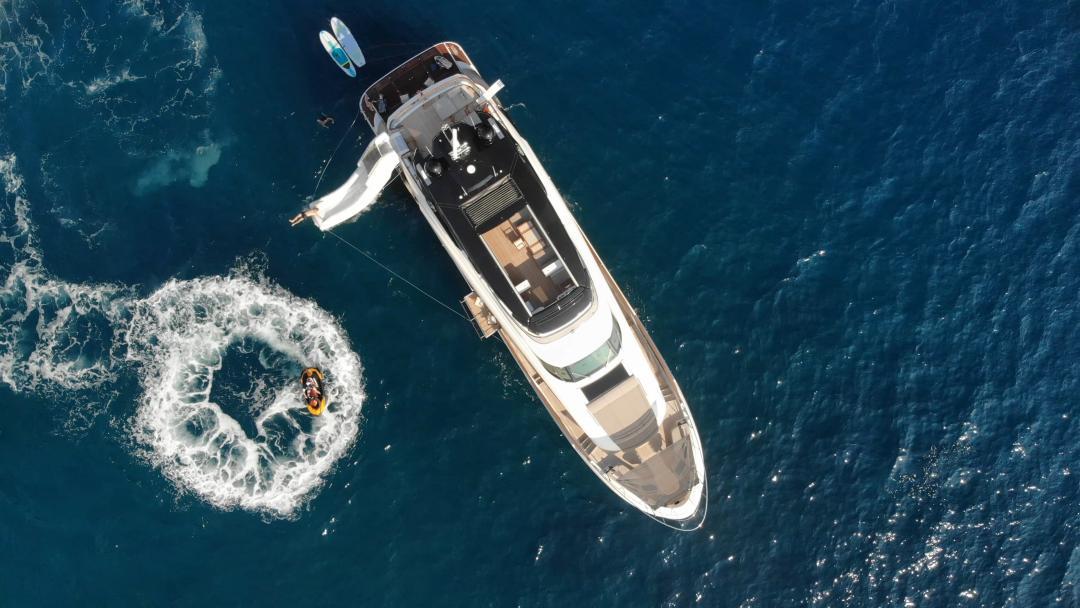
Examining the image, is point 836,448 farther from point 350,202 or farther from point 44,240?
point 44,240

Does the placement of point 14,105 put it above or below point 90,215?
above

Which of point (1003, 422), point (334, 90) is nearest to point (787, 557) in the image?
point (1003, 422)

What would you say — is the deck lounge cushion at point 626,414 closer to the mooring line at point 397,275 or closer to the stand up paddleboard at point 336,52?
the mooring line at point 397,275

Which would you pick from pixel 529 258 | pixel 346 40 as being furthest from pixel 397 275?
pixel 346 40

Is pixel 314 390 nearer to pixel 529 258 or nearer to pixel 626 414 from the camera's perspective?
pixel 529 258

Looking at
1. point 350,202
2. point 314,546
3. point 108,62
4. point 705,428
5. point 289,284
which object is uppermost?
point 108,62

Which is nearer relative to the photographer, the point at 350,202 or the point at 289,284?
the point at 350,202
